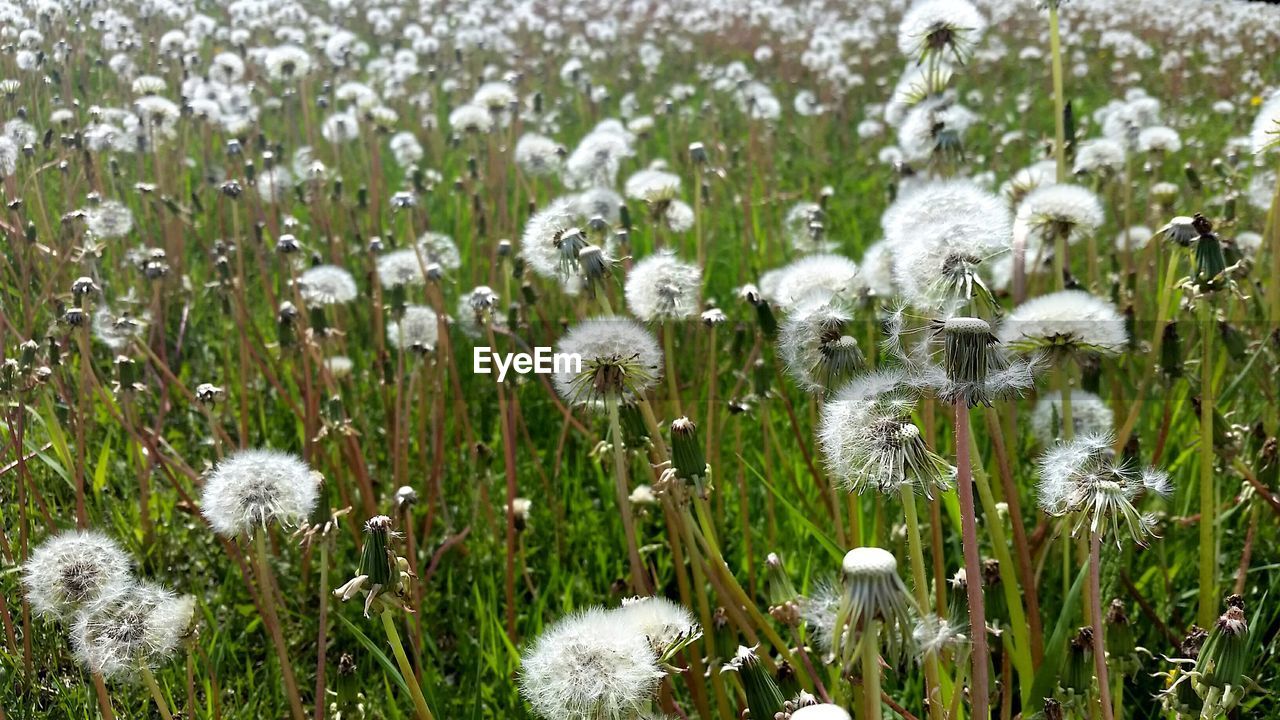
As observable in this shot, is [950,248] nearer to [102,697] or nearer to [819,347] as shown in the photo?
[819,347]

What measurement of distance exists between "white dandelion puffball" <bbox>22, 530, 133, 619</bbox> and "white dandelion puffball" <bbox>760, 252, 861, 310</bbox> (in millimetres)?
1255

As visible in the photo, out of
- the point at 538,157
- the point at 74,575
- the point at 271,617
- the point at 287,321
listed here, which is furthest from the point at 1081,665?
the point at 538,157

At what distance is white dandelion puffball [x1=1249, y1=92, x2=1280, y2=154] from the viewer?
1976 millimetres

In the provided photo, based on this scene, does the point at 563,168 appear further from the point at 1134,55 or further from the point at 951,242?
the point at 1134,55

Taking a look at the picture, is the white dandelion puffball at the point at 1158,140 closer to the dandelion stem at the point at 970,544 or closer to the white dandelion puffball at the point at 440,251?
the white dandelion puffball at the point at 440,251

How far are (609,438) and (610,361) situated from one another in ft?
3.11

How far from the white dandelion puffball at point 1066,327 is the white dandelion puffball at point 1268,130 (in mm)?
598

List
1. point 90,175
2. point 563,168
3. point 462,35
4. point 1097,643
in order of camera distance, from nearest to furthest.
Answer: point 1097,643 < point 90,175 < point 563,168 < point 462,35

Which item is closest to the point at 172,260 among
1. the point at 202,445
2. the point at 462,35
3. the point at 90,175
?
the point at 90,175

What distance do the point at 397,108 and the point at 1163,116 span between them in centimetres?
495

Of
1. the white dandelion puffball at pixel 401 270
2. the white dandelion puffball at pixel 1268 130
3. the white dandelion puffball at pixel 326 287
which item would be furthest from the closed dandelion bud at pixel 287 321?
the white dandelion puffball at pixel 1268 130

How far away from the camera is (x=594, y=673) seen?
1222mm

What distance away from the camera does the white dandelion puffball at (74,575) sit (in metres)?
1.46

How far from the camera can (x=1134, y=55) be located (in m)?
9.65
